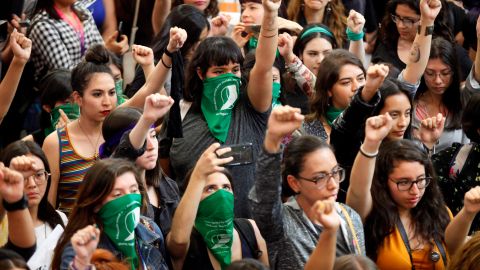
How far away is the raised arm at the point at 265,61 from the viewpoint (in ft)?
20.4

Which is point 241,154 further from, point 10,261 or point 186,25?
point 10,261

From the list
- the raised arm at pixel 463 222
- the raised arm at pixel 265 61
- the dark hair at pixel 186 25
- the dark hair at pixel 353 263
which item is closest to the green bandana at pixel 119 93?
the dark hair at pixel 186 25

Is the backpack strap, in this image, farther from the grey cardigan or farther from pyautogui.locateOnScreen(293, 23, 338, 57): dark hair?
pyautogui.locateOnScreen(293, 23, 338, 57): dark hair

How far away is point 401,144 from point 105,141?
1.53 metres

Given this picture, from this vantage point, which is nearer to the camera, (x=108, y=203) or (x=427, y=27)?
(x=108, y=203)

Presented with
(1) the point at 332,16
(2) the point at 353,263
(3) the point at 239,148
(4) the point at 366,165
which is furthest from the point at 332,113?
(1) the point at 332,16

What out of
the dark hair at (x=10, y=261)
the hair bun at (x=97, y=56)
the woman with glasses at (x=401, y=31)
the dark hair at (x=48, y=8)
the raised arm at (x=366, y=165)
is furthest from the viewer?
the woman with glasses at (x=401, y=31)

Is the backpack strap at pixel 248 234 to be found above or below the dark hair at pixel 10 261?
below

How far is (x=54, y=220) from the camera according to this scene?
587 centimetres

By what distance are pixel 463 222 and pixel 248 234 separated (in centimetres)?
107

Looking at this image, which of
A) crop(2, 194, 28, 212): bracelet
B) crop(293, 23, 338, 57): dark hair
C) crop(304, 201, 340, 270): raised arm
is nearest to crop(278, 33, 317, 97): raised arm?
crop(293, 23, 338, 57): dark hair

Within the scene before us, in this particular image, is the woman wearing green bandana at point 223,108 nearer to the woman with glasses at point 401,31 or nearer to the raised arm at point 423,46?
the raised arm at point 423,46

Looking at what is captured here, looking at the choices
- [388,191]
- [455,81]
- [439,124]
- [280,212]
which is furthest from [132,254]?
[455,81]

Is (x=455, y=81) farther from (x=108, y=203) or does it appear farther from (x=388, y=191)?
(x=108, y=203)
